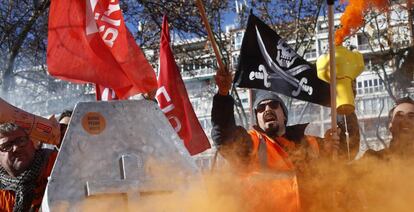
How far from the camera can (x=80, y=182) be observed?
9.98 ft

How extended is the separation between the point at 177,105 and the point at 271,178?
10.3 ft

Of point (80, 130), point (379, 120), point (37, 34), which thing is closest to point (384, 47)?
point (379, 120)

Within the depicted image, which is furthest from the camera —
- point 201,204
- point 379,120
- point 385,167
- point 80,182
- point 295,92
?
point 379,120

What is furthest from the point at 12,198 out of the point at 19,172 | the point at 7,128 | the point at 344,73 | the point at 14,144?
the point at 344,73

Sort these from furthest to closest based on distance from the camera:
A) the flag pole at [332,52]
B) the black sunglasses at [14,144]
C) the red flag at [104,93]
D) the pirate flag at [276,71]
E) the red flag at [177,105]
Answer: the red flag at [177,105] < the red flag at [104,93] < the pirate flag at [276,71] < the black sunglasses at [14,144] < the flag pole at [332,52]

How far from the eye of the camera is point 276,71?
5660 millimetres

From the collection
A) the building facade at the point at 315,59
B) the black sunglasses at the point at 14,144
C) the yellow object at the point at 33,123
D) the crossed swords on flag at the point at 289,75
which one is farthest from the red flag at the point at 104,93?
the building facade at the point at 315,59

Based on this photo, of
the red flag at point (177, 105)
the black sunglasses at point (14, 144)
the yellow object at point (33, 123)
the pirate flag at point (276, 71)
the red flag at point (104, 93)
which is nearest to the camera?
the yellow object at point (33, 123)

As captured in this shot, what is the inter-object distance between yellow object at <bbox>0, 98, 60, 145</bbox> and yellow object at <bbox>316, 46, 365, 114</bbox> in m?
2.14

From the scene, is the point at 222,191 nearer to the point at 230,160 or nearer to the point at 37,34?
the point at 230,160

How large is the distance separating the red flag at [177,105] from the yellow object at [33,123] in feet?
10.1

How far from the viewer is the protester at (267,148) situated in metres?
4.64

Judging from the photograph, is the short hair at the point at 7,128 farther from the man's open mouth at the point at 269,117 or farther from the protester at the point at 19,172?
the man's open mouth at the point at 269,117

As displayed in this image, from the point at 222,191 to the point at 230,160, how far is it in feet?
2.73
